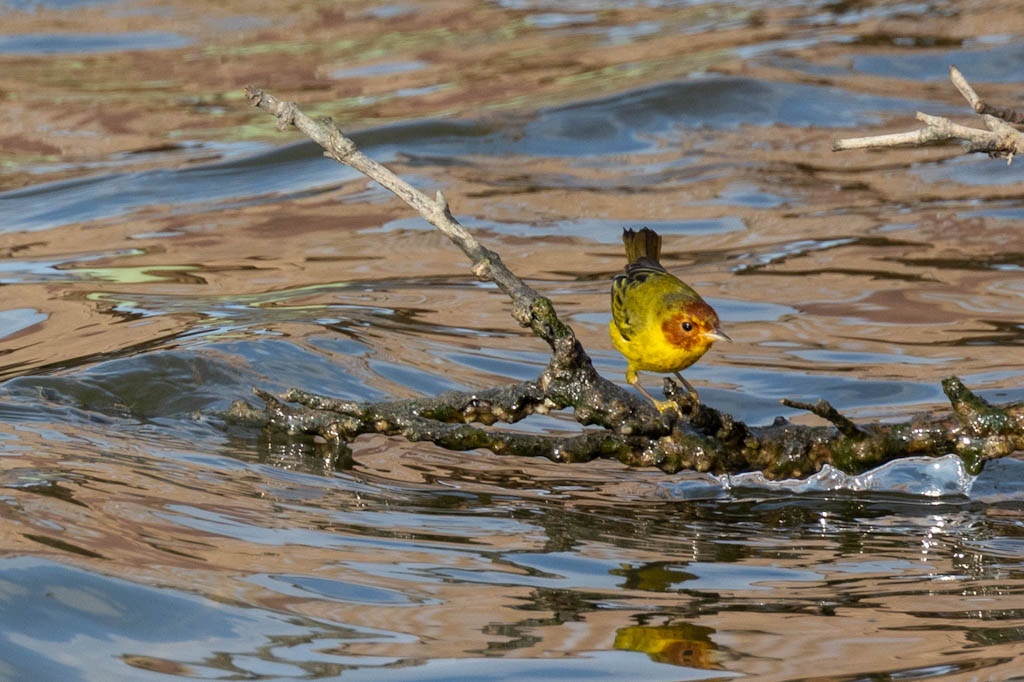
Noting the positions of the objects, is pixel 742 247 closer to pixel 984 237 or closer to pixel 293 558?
pixel 984 237

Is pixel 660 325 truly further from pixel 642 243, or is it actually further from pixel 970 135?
pixel 970 135

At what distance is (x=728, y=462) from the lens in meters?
4.37

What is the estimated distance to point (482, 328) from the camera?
21.6 ft

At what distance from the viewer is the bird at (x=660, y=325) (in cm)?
485

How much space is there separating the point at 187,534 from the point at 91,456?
32.5 inches

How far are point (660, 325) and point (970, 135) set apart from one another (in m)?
1.63

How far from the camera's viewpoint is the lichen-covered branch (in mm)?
3322

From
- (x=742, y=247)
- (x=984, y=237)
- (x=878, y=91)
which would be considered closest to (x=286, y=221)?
(x=742, y=247)

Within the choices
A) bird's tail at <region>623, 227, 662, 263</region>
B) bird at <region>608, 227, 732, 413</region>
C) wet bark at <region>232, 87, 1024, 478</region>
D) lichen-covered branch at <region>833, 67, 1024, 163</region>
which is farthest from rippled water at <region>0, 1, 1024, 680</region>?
lichen-covered branch at <region>833, 67, 1024, 163</region>

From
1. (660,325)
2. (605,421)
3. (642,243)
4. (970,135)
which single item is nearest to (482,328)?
(642,243)

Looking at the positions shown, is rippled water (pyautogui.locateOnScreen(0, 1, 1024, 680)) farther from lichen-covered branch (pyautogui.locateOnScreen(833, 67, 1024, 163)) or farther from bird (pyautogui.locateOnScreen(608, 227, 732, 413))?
lichen-covered branch (pyautogui.locateOnScreen(833, 67, 1024, 163))

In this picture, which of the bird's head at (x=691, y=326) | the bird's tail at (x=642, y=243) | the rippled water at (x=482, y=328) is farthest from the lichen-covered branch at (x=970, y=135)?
the bird's tail at (x=642, y=243)

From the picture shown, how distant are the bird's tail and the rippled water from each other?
613mm

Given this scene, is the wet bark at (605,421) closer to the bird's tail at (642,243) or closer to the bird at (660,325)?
the bird at (660,325)
